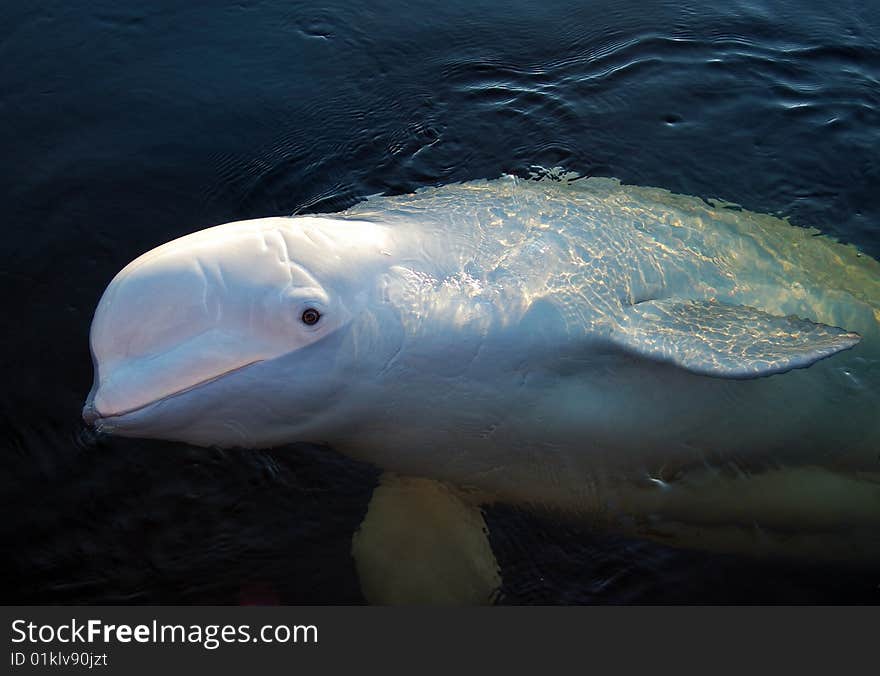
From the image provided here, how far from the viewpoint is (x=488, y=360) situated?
5.57 metres

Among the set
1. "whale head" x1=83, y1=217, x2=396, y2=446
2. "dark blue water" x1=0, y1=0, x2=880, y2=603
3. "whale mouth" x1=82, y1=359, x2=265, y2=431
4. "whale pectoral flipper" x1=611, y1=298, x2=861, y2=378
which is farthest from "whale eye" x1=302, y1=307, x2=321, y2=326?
"whale pectoral flipper" x1=611, y1=298, x2=861, y2=378

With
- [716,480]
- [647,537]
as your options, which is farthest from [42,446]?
[716,480]

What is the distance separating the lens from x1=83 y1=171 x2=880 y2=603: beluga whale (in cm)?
514

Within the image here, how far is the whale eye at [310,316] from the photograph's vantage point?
521 cm

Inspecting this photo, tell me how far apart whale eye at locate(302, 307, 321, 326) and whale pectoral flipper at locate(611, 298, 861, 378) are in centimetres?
173

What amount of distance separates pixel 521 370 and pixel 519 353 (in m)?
0.10

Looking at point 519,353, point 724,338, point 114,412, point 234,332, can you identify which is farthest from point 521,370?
point 114,412

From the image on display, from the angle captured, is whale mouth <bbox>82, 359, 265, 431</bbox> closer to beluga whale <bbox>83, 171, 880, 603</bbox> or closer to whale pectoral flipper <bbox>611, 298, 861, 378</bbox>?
beluga whale <bbox>83, 171, 880, 603</bbox>

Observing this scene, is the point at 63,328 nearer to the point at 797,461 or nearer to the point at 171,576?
the point at 171,576

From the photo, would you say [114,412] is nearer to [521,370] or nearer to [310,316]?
[310,316]

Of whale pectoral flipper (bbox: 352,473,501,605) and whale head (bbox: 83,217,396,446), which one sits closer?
whale head (bbox: 83,217,396,446)

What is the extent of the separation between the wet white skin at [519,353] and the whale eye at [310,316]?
0.03 meters

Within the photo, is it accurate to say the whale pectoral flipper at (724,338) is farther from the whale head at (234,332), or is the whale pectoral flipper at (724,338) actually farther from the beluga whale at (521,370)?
the whale head at (234,332)

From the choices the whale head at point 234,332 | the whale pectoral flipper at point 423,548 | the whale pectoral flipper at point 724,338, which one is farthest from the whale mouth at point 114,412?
the whale pectoral flipper at point 724,338
